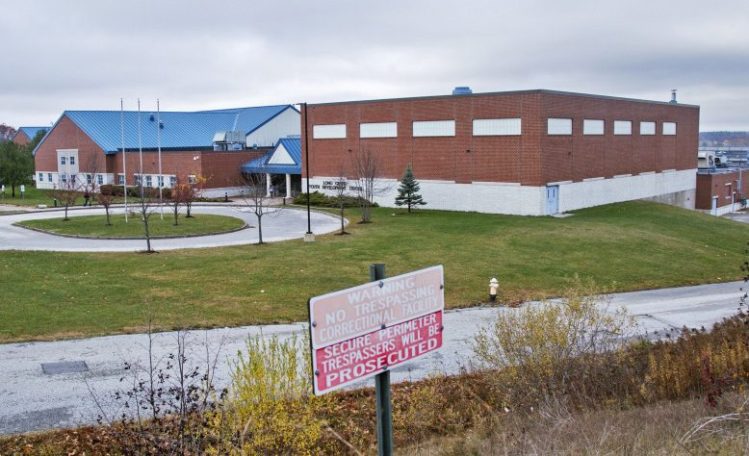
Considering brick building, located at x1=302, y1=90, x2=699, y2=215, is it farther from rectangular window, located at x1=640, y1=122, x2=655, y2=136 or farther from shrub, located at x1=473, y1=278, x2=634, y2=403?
shrub, located at x1=473, y1=278, x2=634, y2=403

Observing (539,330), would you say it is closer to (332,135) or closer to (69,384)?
(69,384)

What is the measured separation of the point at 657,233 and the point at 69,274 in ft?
90.4

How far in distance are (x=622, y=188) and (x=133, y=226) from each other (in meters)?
34.4

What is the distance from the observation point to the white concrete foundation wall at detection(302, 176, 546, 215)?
1706 inches

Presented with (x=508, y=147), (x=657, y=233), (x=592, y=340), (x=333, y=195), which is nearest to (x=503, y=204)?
(x=508, y=147)

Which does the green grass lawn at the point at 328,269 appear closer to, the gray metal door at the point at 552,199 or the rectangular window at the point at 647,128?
the gray metal door at the point at 552,199

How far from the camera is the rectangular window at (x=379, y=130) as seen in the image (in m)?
50.3

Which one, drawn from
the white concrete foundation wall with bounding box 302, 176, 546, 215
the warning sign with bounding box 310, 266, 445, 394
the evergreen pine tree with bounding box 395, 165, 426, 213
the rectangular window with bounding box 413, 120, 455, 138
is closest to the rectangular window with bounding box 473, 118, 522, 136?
the rectangular window with bounding box 413, 120, 455, 138

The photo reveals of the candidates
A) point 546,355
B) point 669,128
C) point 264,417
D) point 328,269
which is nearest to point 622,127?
point 669,128

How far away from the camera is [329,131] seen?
5444 cm

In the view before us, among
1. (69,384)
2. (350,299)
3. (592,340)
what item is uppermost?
(350,299)

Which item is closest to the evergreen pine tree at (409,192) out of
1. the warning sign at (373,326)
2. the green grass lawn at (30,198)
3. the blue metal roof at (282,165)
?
the blue metal roof at (282,165)

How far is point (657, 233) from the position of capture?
36750 mm

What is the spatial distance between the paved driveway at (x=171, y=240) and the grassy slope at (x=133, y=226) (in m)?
0.90
